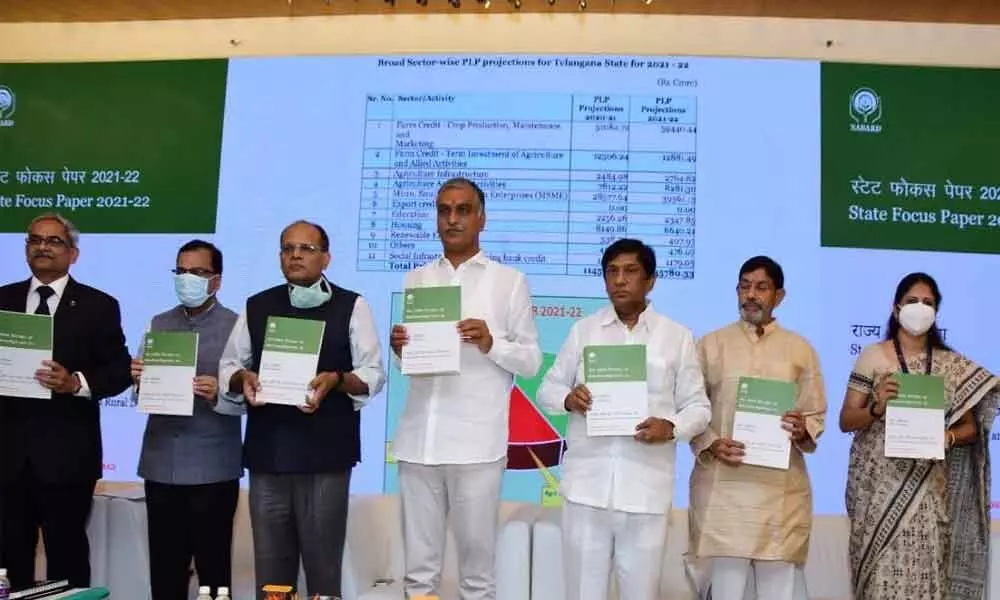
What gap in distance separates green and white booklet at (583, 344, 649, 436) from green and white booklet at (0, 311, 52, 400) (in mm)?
2053

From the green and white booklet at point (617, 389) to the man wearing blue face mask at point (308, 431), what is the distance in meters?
0.79

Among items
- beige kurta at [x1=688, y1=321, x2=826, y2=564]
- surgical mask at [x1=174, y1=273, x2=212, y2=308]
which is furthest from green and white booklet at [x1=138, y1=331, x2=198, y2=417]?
beige kurta at [x1=688, y1=321, x2=826, y2=564]

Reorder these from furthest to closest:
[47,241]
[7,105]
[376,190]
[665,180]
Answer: [7,105]
[376,190]
[665,180]
[47,241]

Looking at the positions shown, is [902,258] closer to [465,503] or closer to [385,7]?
[465,503]

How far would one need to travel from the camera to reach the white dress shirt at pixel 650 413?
111 inches

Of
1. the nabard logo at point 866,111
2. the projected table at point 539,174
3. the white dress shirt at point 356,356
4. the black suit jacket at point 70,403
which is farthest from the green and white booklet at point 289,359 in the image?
the nabard logo at point 866,111

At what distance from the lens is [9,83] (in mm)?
4922

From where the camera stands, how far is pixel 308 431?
2.97 metres

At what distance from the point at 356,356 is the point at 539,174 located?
1764 millimetres

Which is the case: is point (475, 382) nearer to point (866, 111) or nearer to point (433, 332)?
point (433, 332)

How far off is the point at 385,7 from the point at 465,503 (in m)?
2.92

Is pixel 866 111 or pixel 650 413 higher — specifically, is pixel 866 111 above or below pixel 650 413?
above

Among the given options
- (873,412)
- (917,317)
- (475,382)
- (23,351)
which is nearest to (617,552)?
(475,382)

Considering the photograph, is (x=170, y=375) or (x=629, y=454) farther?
(x=170, y=375)
